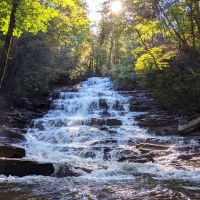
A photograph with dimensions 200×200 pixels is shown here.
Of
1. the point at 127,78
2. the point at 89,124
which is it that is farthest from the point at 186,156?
the point at 127,78

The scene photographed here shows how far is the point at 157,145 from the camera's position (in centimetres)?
1154

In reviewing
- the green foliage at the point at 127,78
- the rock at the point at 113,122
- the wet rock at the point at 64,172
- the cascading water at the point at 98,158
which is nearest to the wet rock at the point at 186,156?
the cascading water at the point at 98,158

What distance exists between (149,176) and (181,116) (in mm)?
9635

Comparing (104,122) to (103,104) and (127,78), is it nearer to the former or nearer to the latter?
(103,104)

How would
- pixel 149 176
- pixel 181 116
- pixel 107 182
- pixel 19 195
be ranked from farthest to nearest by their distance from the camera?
1. pixel 181 116
2. pixel 149 176
3. pixel 107 182
4. pixel 19 195

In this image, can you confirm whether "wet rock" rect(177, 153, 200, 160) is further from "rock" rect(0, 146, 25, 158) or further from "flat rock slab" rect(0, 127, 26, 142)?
"flat rock slab" rect(0, 127, 26, 142)

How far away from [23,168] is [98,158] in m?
3.85

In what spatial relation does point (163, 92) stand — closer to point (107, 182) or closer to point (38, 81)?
point (38, 81)

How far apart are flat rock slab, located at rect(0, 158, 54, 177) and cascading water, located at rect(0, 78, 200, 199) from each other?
0.90ft

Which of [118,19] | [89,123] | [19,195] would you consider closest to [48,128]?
[89,123]

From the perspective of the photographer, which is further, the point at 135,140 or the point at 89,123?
the point at 89,123

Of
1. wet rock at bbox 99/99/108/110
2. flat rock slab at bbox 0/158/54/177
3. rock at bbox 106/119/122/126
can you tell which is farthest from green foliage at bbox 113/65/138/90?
flat rock slab at bbox 0/158/54/177

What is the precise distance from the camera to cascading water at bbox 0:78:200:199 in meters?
5.92

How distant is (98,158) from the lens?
10719mm
